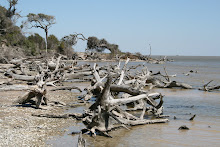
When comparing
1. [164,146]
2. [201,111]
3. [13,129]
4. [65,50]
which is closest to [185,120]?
[201,111]

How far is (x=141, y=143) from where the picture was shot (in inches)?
249

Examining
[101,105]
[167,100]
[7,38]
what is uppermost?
[7,38]

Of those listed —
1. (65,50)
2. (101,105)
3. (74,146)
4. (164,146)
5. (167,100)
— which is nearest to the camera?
(74,146)

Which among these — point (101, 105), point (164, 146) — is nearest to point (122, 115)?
point (101, 105)

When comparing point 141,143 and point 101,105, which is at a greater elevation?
point 101,105

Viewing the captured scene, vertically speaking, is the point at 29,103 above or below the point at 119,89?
below

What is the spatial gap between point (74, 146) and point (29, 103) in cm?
411

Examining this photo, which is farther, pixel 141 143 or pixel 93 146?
A: pixel 141 143

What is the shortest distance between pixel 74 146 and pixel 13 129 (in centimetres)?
163

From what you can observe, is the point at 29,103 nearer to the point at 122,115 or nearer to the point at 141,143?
the point at 122,115

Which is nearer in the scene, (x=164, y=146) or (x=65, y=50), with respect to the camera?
(x=164, y=146)

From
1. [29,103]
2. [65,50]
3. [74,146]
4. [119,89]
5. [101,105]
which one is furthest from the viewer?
[65,50]

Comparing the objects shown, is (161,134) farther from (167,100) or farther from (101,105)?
(167,100)

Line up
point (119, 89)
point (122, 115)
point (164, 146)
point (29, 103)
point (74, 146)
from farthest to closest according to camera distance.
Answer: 1. point (29, 103)
2. point (119, 89)
3. point (122, 115)
4. point (164, 146)
5. point (74, 146)
